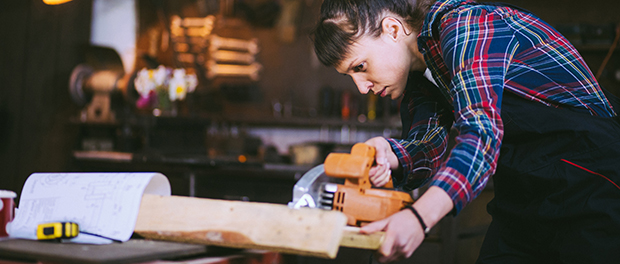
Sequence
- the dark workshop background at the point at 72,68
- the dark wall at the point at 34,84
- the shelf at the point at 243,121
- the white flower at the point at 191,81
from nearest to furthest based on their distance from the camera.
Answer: the shelf at the point at 243,121, the dark workshop background at the point at 72,68, the dark wall at the point at 34,84, the white flower at the point at 191,81

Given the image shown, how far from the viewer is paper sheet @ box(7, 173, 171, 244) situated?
0.96 meters

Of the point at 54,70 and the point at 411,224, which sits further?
the point at 54,70

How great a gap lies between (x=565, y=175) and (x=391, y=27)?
0.47 metres

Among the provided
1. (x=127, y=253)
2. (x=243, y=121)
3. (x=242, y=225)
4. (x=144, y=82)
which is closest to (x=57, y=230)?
(x=127, y=253)

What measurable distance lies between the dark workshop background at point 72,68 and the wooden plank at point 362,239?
2677 millimetres

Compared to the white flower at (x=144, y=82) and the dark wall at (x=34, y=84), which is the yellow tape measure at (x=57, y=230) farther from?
the dark wall at (x=34, y=84)

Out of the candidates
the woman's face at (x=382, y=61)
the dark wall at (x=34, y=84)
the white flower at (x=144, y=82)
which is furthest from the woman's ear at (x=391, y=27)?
the dark wall at (x=34, y=84)

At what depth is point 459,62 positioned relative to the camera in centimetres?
84

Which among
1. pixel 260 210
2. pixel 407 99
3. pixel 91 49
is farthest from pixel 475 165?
pixel 91 49

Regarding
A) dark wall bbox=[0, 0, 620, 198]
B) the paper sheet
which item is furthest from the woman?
dark wall bbox=[0, 0, 620, 198]

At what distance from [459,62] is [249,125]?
12.1 ft

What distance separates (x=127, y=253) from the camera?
2.64 ft

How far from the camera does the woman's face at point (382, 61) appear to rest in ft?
3.49

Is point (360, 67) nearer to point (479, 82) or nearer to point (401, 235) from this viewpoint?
point (479, 82)
